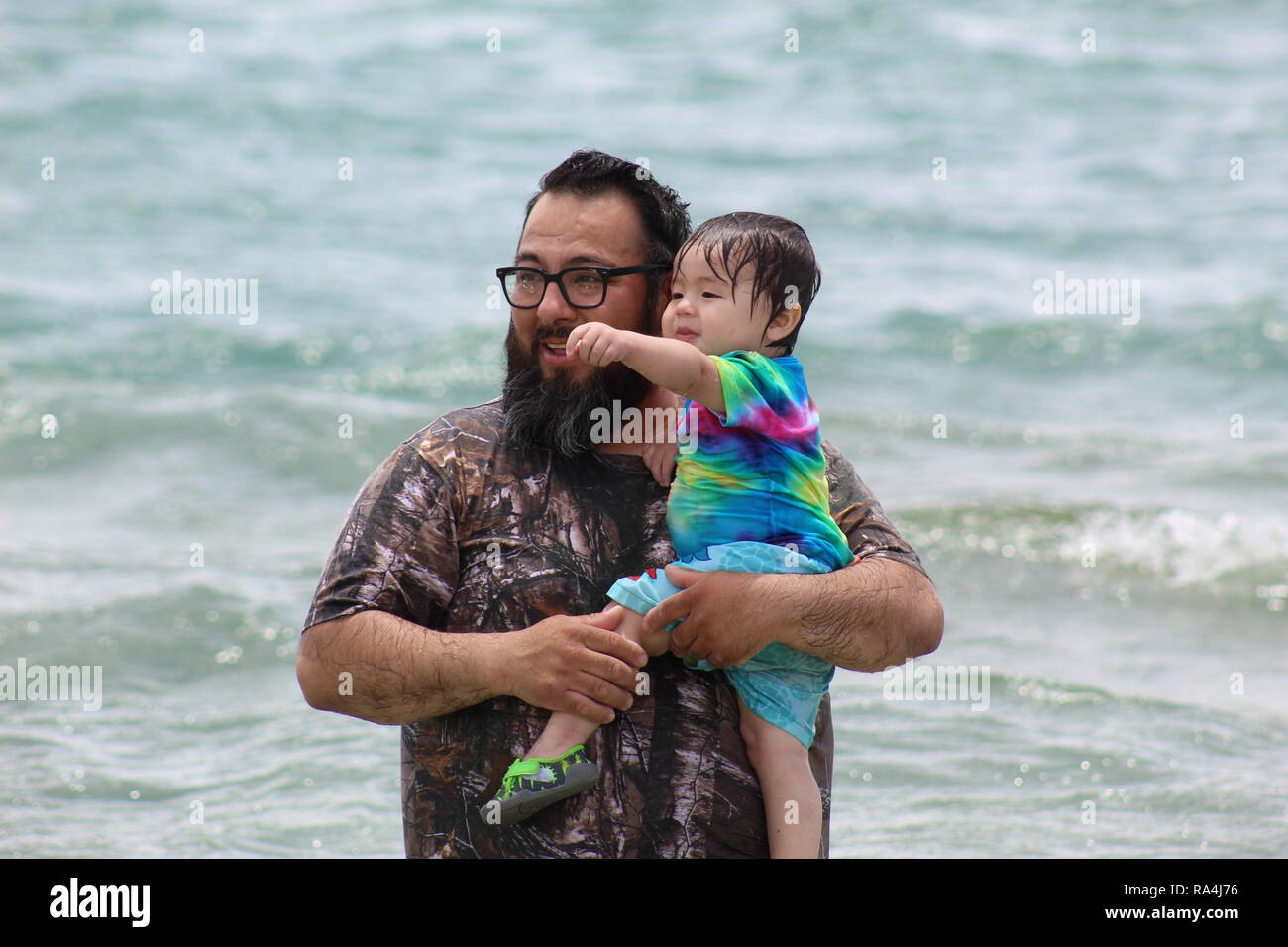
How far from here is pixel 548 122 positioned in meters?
16.4

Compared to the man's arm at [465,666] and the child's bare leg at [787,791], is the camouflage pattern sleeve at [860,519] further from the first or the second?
the man's arm at [465,666]

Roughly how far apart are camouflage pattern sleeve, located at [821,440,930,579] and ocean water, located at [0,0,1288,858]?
197 cm

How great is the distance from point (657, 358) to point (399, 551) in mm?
661

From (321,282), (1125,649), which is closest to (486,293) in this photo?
(321,282)

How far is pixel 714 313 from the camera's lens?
9.37ft

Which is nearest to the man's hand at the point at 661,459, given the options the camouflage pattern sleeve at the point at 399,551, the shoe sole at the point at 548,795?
the camouflage pattern sleeve at the point at 399,551

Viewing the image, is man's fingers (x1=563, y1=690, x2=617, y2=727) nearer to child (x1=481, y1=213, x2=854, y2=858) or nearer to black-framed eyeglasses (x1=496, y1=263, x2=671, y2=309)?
child (x1=481, y1=213, x2=854, y2=858)

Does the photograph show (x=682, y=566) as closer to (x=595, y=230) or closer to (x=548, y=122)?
(x=595, y=230)

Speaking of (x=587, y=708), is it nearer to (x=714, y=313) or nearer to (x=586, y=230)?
(x=714, y=313)

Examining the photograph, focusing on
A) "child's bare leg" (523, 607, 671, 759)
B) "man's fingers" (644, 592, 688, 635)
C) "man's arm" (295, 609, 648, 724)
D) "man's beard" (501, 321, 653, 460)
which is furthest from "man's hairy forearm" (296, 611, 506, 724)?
"man's beard" (501, 321, 653, 460)

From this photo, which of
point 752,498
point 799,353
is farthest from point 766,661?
point 799,353

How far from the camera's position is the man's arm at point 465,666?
2.68m

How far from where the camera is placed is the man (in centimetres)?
273

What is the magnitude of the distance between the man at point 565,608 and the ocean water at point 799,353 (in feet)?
6.75
